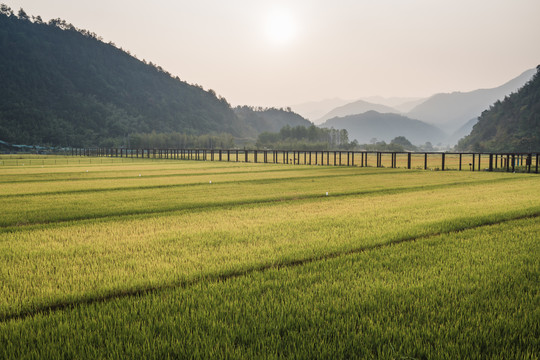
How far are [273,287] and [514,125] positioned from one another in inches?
6322

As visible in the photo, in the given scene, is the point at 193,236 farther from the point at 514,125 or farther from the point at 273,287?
the point at 514,125

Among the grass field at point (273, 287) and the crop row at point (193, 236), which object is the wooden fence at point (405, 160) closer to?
the crop row at point (193, 236)

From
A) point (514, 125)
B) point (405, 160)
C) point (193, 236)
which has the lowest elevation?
point (193, 236)

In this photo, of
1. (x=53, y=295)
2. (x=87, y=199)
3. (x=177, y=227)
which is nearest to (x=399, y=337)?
(x=53, y=295)

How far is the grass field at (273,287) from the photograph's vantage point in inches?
186

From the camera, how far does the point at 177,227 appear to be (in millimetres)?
12359

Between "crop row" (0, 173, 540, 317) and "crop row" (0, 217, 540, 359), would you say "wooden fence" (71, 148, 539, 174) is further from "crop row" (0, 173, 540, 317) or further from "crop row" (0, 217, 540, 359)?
"crop row" (0, 217, 540, 359)

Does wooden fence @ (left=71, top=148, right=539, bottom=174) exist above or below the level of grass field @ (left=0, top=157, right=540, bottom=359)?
above

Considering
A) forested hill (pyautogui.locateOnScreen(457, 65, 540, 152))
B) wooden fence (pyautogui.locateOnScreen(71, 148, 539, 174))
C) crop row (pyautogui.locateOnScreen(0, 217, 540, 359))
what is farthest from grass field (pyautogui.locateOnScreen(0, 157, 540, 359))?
forested hill (pyautogui.locateOnScreen(457, 65, 540, 152))

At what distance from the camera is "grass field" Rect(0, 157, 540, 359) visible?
4.72 meters

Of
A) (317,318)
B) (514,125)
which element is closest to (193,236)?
(317,318)

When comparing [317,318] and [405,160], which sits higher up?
[405,160]

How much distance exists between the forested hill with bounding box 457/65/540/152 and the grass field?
128 metres

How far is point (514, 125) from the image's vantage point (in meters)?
142
